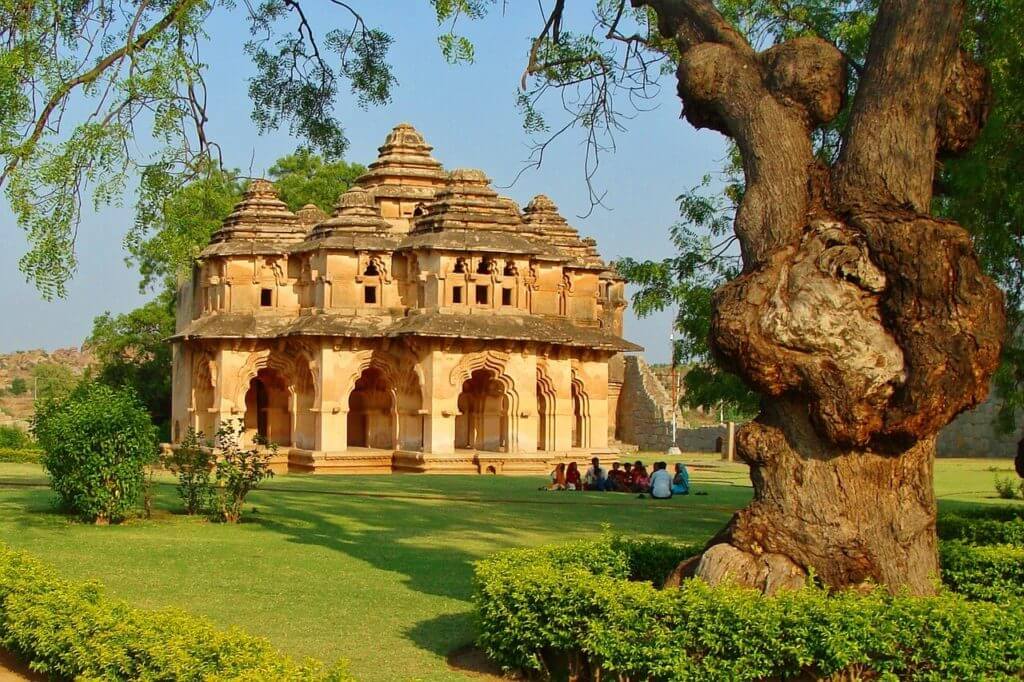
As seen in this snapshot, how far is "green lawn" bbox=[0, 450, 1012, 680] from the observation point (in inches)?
367

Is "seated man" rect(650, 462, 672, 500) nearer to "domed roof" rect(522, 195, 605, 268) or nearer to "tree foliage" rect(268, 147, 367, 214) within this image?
"domed roof" rect(522, 195, 605, 268)

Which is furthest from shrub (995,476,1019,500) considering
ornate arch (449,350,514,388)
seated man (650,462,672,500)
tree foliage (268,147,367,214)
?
tree foliage (268,147,367,214)

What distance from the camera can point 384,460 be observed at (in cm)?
3048

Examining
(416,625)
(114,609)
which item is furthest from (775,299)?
(114,609)

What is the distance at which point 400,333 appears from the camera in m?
29.9

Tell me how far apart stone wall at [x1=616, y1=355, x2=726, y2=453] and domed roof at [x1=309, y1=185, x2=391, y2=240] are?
1660cm

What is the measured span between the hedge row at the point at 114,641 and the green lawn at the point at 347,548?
3.66 feet

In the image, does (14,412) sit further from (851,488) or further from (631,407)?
(851,488)

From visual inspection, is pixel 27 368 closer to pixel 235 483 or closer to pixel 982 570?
pixel 235 483

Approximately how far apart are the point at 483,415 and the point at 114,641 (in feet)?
81.9

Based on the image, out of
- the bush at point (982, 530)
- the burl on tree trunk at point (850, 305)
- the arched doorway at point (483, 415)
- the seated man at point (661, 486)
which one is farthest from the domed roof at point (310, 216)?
the burl on tree trunk at point (850, 305)

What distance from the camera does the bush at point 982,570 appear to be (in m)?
9.17

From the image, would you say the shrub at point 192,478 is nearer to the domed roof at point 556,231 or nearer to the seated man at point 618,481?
the seated man at point 618,481

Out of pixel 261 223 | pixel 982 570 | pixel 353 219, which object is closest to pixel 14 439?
pixel 261 223
